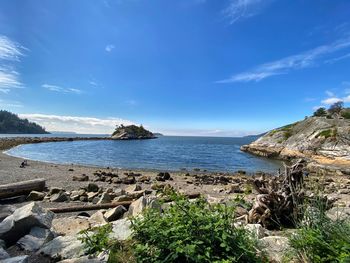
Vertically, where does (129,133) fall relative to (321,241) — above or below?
above

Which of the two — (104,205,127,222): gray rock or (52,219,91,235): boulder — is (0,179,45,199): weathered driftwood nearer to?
(52,219,91,235): boulder

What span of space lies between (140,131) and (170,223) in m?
178

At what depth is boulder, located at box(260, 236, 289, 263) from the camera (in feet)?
15.6

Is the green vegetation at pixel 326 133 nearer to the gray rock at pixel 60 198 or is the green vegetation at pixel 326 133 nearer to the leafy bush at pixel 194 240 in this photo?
the gray rock at pixel 60 198

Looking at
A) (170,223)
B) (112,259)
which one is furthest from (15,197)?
(170,223)

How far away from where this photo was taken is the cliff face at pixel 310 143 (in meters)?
39.7

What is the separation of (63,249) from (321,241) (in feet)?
15.0

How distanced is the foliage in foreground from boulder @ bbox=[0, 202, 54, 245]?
540cm

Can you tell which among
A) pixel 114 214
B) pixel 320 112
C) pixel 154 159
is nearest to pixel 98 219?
pixel 114 214

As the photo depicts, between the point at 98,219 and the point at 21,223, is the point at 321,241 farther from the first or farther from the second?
the point at 21,223

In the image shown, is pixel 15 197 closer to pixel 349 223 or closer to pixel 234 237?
pixel 234 237

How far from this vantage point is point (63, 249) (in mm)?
5172

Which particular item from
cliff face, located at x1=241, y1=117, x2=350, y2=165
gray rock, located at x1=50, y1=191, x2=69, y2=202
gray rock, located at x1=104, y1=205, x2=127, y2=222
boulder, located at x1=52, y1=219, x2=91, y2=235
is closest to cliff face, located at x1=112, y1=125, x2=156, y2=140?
cliff face, located at x1=241, y1=117, x2=350, y2=165

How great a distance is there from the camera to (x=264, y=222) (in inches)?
285
